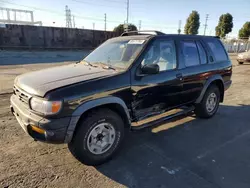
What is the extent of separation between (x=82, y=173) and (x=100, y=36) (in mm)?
28646

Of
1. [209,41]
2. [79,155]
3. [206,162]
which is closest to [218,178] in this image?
[206,162]

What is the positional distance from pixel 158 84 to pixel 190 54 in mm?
1257

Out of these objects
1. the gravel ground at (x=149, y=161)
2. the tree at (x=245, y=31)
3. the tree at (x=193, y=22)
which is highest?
the tree at (x=193, y=22)

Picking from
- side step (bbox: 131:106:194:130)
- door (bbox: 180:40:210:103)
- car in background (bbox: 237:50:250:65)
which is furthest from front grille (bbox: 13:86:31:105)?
car in background (bbox: 237:50:250:65)

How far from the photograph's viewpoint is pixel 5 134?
394cm

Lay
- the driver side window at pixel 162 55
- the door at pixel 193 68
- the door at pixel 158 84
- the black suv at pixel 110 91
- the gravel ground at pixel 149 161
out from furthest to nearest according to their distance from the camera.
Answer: the door at pixel 193 68
the driver side window at pixel 162 55
the door at pixel 158 84
the gravel ground at pixel 149 161
the black suv at pixel 110 91

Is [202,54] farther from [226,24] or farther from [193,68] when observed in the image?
[226,24]

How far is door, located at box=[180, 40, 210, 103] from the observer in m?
4.16

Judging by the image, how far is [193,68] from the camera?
430 centimetres

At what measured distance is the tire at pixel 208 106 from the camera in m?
4.77

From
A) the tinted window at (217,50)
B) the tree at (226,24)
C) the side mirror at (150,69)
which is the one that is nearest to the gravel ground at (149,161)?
the side mirror at (150,69)

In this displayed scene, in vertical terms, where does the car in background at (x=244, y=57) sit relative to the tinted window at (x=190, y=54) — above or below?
below

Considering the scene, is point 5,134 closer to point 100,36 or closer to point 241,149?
point 241,149

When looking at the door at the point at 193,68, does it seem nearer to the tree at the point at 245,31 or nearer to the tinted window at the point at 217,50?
the tinted window at the point at 217,50
